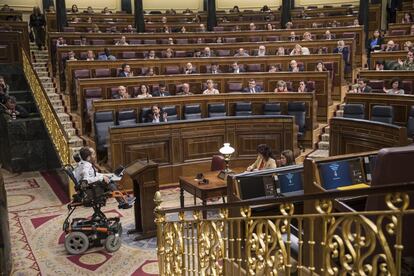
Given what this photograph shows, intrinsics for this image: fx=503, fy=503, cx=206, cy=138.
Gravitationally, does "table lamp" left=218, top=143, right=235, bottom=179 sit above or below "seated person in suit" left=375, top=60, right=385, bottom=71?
below

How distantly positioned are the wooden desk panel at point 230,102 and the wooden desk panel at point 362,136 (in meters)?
1.52

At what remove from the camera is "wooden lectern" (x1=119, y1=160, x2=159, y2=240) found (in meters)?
5.84

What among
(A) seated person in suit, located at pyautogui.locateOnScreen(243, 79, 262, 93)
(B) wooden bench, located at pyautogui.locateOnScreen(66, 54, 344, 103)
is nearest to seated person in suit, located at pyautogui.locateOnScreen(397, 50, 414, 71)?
(B) wooden bench, located at pyautogui.locateOnScreen(66, 54, 344, 103)

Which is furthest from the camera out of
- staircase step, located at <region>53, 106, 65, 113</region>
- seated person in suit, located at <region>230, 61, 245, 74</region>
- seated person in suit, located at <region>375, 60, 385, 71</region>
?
seated person in suit, located at <region>230, 61, 245, 74</region>

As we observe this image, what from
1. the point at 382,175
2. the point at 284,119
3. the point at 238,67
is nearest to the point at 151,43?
the point at 238,67

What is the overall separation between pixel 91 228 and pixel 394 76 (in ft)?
20.0

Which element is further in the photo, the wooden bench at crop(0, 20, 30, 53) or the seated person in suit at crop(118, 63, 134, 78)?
the wooden bench at crop(0, 20, 30, 53)

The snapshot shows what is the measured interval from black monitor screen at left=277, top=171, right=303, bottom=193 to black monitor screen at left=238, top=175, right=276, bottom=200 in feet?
0.48

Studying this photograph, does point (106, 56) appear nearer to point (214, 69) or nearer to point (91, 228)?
point (214, 69)

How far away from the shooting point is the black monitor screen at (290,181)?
4586mm

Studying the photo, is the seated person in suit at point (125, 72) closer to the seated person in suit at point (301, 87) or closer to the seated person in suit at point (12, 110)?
the seated person in suit at point (12, 110)

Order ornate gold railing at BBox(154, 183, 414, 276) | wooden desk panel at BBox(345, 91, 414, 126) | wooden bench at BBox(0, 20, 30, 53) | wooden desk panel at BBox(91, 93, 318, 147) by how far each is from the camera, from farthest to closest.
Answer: wooden bench at BBox(0, 20, 30, 53)
wooden desk panel at BBox(91, 93, 318, 147)
wooden desk panel at BBox(345, 91, 414, 126)
ornate gold railing at BBox(154, 183, 414, 276)

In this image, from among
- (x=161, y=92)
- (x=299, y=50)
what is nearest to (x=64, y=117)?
(x=161, y=92)

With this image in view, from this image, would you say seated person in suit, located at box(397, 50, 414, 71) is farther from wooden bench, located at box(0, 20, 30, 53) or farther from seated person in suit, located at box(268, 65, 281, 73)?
wooden bench, located at box(0, 20, 30, 53)
